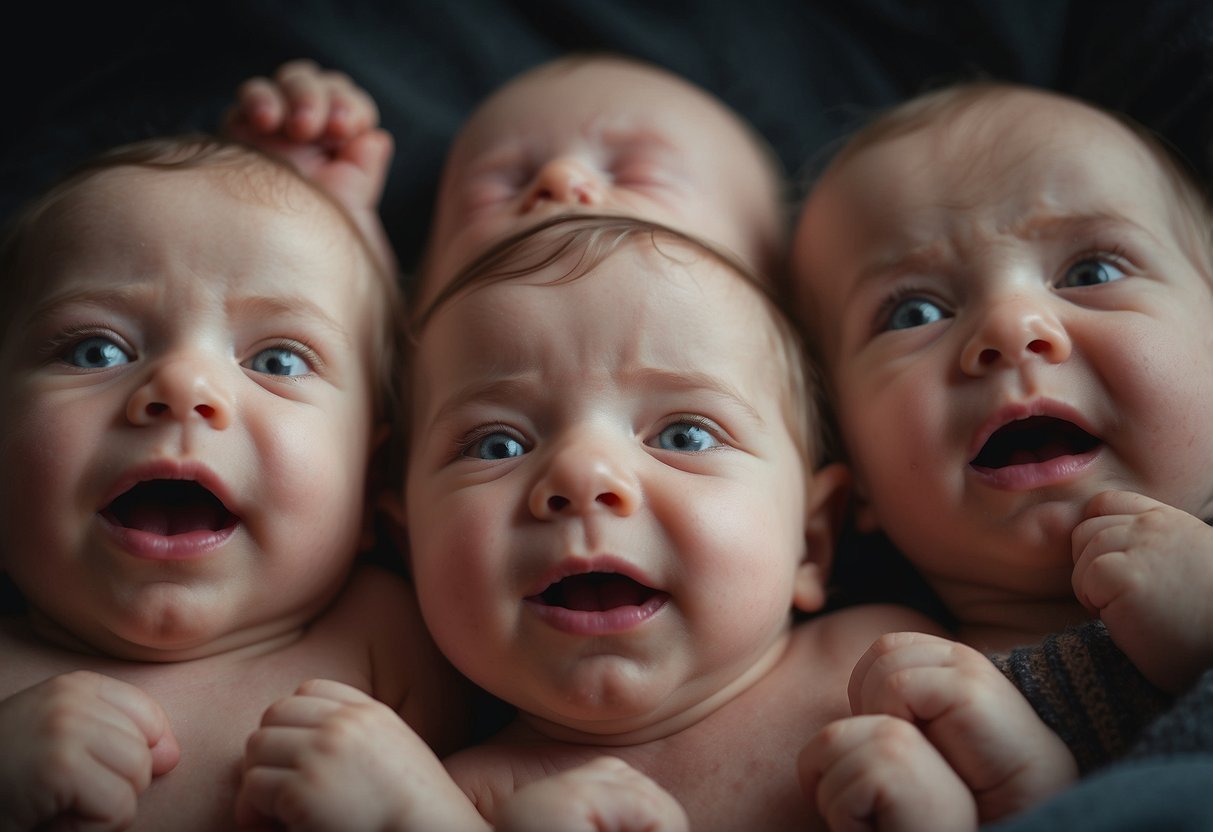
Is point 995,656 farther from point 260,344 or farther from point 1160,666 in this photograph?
point 260,344

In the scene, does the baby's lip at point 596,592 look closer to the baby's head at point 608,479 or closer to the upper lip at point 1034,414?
the baby's head at point 608,479

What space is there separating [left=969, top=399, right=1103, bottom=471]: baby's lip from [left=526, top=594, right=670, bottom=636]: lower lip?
423 mm

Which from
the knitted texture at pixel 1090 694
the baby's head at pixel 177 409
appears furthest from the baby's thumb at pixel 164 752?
the knitted texture at pixel 1090 694

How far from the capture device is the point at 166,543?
1.21 m

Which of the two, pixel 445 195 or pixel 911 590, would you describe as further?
pixel 445 195

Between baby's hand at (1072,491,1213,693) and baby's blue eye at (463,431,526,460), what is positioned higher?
baby's hand at (1072,491,1213,693)

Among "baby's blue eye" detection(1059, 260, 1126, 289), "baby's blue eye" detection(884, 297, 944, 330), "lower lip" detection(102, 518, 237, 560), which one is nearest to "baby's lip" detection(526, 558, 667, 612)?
"lower lip" detection(102, 518, 237, 560)

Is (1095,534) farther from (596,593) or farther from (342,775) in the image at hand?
(342,775)

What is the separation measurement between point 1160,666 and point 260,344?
1000 mm

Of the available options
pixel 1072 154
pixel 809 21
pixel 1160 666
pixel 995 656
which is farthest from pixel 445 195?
pixel 1160 666

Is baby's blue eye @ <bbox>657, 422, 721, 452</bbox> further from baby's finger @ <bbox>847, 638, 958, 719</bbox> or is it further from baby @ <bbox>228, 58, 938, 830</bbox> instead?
baby's finger @ <bbox>847, 638, 958, 719</bbox>

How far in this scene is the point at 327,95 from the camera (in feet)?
5.75

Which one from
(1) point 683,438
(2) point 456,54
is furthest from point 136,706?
(2) point 456,54

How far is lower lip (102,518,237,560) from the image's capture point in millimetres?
1199
